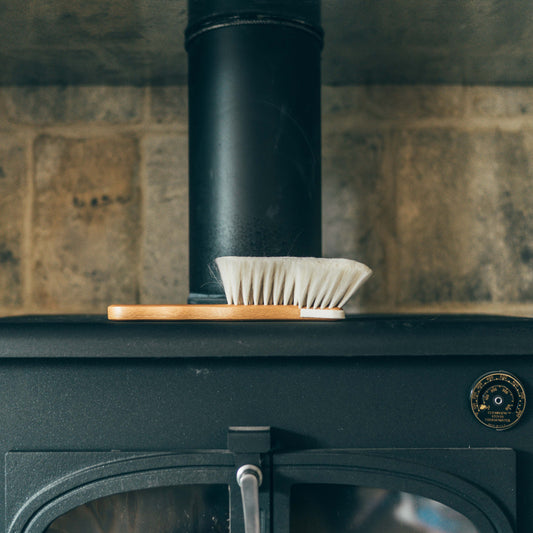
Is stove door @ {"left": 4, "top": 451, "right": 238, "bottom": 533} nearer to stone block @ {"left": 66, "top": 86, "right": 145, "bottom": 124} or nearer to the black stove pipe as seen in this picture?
Answer: the black stove pipe

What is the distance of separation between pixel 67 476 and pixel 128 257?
64 cm

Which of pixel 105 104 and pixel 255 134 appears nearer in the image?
pixel 255 134

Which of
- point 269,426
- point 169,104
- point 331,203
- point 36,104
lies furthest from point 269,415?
point 36,104

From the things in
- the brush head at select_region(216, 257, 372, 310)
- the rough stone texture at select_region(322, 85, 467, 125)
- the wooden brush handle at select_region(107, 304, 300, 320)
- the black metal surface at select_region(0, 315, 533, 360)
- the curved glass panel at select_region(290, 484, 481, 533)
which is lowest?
the curved glass panel at select_region(290, 484, 481, 533)

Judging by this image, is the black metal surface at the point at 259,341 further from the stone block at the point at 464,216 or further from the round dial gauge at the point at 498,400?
the stone block at the point at 464,216

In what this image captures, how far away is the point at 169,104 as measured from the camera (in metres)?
1.26

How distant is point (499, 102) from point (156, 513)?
42.0 inches

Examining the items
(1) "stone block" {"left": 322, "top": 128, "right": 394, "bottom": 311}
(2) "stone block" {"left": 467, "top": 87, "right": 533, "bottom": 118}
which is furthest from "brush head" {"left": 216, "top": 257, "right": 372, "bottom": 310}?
(2) "stone block" {"left": 467, "top": 87, "right": 533, "bottom": 118}

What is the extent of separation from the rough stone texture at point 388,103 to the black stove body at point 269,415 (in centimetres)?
69

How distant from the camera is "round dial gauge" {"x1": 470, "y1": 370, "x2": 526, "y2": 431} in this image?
687mm

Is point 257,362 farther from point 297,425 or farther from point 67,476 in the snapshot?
point 67,476

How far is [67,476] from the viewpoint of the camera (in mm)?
678

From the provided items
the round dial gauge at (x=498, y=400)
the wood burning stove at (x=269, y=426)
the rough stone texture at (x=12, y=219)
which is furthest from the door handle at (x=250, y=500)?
the rough stone texture at (x=12, y=219)

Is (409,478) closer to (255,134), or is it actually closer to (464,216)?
(255,134)
